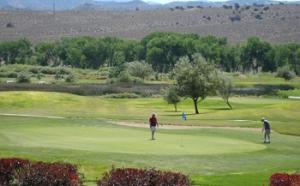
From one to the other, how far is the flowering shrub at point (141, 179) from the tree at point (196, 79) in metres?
61.5

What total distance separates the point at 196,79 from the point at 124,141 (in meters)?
43.1

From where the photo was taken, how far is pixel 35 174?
→ 19.0 meters

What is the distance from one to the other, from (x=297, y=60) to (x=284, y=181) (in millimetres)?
168376

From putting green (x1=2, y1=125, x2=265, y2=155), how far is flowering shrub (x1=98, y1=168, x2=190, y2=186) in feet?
46.4

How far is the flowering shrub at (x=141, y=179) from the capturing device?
18.3 m

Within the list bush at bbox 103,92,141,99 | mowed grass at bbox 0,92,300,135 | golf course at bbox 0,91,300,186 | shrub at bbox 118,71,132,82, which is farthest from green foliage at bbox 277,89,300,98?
golf course at bbox 0,91,300,186

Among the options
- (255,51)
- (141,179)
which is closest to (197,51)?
(255,51)

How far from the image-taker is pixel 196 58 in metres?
83.7

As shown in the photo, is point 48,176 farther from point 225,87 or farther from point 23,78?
point 23,78

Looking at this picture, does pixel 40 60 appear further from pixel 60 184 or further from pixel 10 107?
pixel 60 184

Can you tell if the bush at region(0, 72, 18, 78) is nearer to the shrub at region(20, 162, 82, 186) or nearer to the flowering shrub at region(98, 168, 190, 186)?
the shrub at region(20, 162, 82, 186)

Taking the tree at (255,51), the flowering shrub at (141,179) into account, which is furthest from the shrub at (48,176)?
the tree at (255,51)

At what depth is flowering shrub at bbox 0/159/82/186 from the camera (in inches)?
734

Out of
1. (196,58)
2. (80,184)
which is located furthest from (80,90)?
(80,184)
